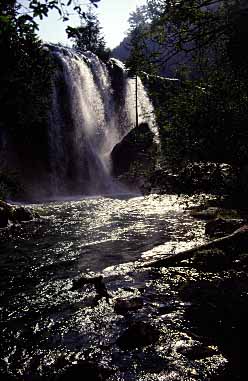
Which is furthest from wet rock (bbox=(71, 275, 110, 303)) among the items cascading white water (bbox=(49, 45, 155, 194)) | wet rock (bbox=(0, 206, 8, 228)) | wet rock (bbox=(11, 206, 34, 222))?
cascading white water (bbox=(49, 45, 155, 194))

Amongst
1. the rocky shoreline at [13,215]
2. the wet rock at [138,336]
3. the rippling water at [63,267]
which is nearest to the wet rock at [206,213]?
the rippling water at [63,267]

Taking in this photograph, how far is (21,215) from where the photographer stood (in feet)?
60.0

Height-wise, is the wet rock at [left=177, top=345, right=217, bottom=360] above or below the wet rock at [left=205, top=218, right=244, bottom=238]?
below

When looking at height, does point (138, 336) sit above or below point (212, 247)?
below

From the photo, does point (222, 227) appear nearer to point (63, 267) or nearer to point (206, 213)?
point (206, 213)

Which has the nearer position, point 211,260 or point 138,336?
point 138,336

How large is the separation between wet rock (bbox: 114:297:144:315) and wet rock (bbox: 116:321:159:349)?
0.84m

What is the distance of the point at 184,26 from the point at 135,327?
5.59 metres

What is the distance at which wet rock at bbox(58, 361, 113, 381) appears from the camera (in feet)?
16.1

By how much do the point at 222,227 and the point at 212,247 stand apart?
3075mm

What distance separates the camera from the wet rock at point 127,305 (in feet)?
23.5

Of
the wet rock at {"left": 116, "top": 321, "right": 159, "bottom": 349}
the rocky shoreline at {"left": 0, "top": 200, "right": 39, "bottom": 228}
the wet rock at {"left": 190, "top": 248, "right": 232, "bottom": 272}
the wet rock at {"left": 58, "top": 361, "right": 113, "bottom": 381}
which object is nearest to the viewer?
the wet rock at {"left": 58, "top": 361, "right": 113, "bottom": 381}

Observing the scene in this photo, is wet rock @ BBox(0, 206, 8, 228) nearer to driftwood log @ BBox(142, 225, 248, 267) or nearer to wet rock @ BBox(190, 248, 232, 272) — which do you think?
driftwood log @ BBox(142, 225, 248, 267)

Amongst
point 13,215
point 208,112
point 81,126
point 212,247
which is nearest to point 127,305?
point 212,247
